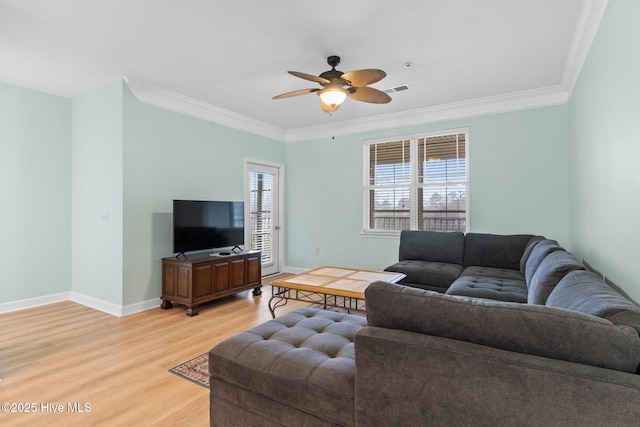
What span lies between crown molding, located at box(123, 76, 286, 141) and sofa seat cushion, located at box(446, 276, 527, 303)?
3882 millimetres

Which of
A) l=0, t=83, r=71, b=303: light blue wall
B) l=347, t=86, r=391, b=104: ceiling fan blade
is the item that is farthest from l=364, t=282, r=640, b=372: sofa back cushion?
l=0, t=83, r=71, b=303: light blue wall

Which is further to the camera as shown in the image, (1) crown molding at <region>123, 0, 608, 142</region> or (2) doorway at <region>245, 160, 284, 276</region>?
(2) doorway at <region>245, 160, 284, 276</region>

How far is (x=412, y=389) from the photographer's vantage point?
1183 millimetres

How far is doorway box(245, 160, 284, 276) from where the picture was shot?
548 cm

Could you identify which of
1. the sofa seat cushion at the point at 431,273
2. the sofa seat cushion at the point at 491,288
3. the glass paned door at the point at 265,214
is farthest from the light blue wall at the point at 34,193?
the sofa seat cushion at the point at 491,288

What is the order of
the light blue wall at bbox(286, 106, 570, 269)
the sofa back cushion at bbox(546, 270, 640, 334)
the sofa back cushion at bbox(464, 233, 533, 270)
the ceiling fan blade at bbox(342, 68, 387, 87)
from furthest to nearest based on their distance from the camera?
the light blue wall at bbox(286, 106, 570, 269)
the sofa back cushion at bbox(464, 233, 533, 270)
the ceiling fan blade at bbox(342, 68, 387, 87)
the sofa back cushion at bbox(546, 270, 640, 334)

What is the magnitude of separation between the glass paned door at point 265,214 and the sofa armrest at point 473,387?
4454mm

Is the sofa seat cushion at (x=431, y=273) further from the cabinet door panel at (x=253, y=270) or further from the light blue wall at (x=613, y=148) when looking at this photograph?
the cabinet door panel at (x=253, y=270)

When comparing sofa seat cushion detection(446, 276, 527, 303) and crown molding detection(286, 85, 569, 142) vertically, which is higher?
crown molding detection(286, 85, 569, 142)

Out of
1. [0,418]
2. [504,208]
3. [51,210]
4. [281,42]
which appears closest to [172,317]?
[0,418]

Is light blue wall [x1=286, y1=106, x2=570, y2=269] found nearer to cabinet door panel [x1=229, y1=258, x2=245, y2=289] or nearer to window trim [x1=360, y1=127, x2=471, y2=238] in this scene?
window trim [x1=360, y1=127, x2=471, y2=238]

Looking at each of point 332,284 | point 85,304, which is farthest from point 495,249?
point 85,304

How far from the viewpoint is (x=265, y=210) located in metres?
5.85

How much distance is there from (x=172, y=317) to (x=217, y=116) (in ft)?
9.32
